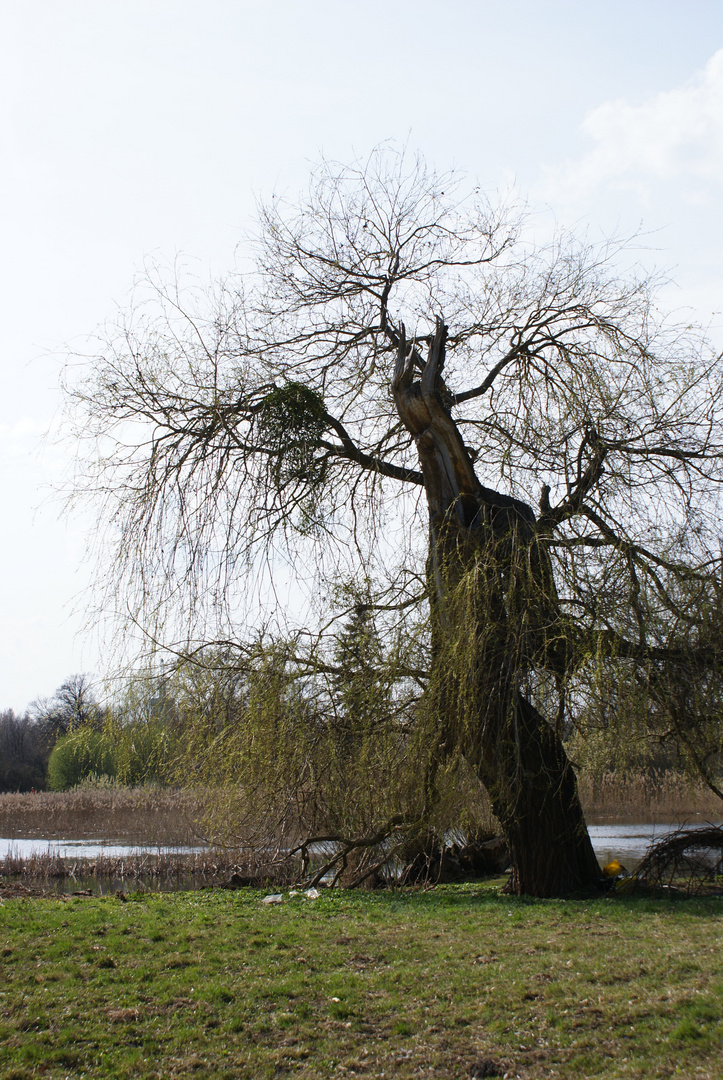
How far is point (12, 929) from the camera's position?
6305 millimetres

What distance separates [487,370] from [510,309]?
3.11 feet

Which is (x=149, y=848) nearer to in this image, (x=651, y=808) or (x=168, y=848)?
(x=168, y=848)

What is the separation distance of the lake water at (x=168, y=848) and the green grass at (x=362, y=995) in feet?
23.5

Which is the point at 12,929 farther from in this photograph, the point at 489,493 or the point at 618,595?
the point at 489,493

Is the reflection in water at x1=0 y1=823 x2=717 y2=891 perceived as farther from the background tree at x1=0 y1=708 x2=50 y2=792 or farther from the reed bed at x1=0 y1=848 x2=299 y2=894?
the background tree at x1=0 y1=708 x2=50 y2=792

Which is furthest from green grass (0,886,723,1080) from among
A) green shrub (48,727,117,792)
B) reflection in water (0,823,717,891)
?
green shrub (48,727,117,792)

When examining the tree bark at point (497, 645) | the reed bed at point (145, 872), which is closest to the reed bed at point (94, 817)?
the reed bed at point (145, 872)

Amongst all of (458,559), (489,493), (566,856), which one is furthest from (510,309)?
(566,856)

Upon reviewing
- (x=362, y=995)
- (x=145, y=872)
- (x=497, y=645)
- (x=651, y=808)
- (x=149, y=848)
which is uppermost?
(x=497, y=645)

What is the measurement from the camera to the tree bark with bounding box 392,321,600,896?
24.0 ft

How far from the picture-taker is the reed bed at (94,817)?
19.3m

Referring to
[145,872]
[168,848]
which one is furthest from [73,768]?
[145,872]

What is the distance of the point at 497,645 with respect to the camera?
7457 mm

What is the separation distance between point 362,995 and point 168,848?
13.3 m
